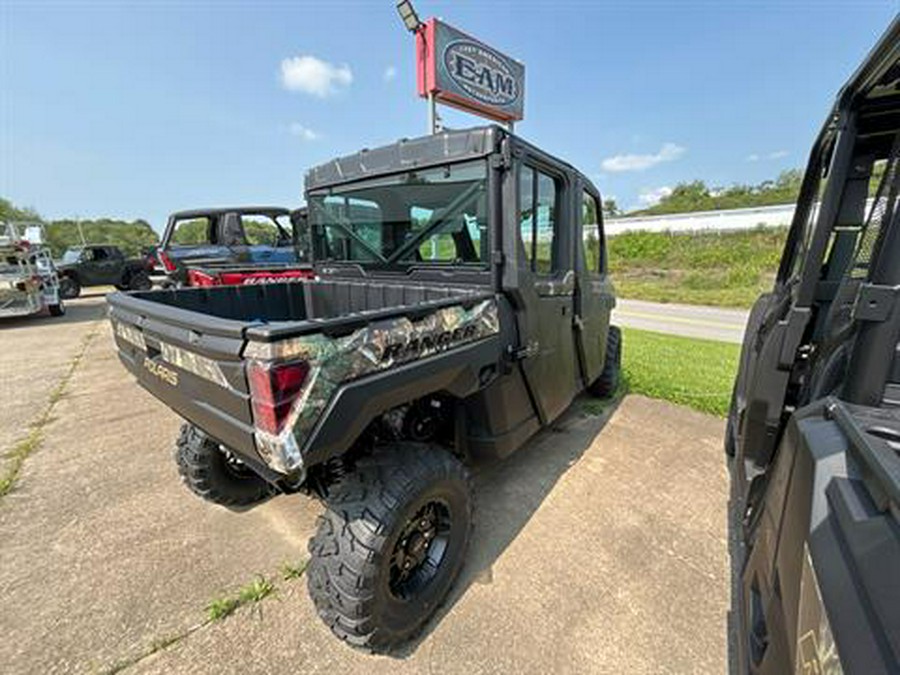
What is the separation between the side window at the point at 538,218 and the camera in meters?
2.38

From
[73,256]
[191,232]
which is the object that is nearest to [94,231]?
[73,256]

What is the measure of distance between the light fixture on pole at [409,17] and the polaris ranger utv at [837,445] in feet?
26.0

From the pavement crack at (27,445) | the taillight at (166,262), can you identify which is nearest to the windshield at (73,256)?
the taillight at (166,262)

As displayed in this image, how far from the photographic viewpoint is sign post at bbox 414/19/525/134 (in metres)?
7.93

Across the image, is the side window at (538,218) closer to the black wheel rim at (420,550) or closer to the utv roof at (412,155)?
the utv roof at (412,155)

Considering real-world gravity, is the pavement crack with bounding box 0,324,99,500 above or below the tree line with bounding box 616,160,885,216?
below

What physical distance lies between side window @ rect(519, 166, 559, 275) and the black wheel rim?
59.6 inches

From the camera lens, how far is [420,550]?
202 centimetres

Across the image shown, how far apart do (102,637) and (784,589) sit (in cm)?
262

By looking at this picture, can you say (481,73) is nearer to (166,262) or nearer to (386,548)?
(166,262)

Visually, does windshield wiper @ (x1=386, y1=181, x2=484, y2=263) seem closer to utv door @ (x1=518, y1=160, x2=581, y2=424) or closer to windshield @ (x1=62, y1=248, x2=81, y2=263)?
utv door @ (x1=518, y1=160, x2=581, y2=424)

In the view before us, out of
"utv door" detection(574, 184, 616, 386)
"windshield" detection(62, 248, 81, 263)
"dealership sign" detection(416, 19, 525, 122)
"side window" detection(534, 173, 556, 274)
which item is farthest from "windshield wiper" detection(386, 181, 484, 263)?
"windshield" detection(62, 248, 81, 263)

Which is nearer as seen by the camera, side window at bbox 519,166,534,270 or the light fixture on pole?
side window at bbox 519,166,534,270

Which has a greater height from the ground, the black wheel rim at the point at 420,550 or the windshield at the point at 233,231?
the windshield at the point at 233,231
